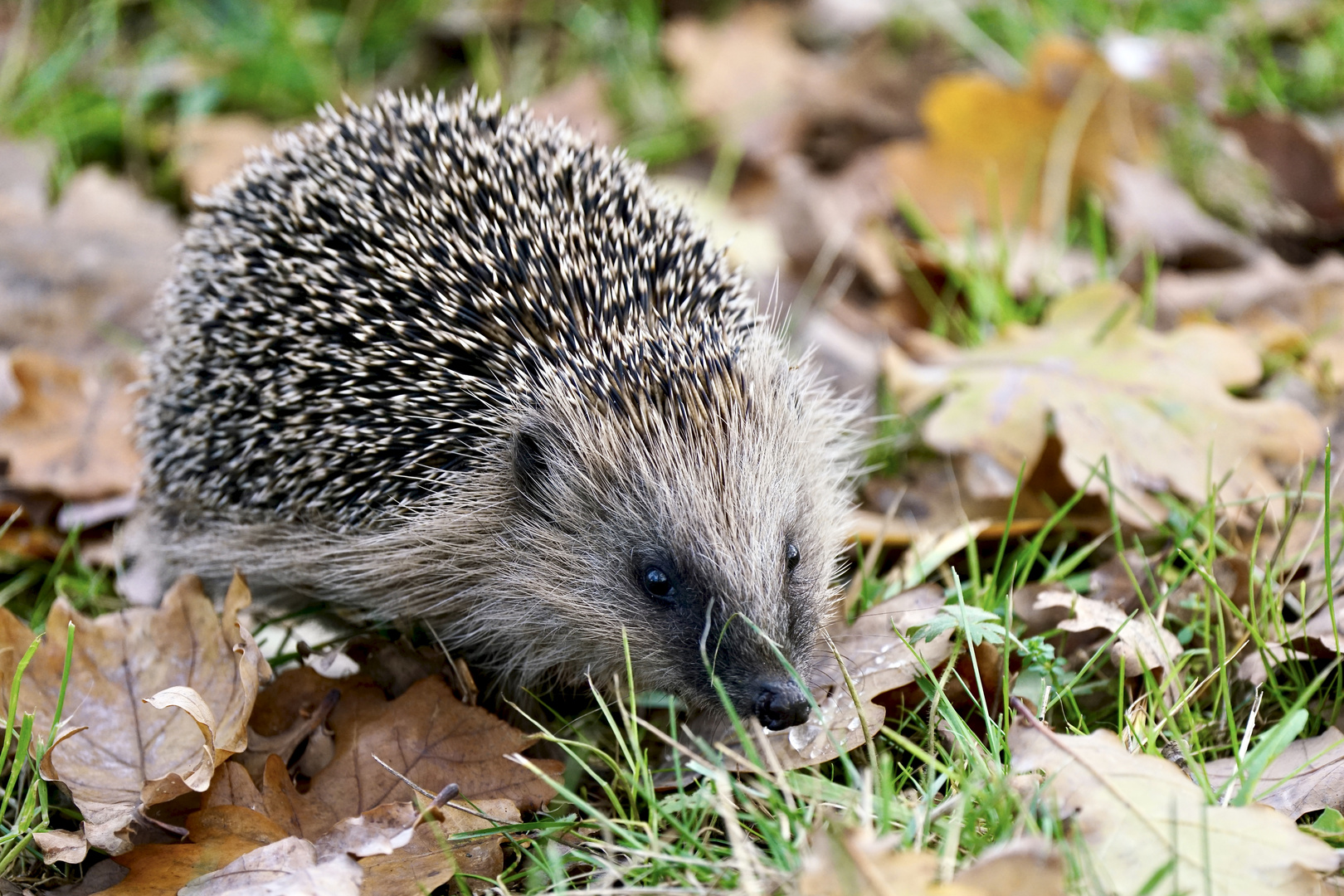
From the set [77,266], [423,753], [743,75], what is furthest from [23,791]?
[743,75]

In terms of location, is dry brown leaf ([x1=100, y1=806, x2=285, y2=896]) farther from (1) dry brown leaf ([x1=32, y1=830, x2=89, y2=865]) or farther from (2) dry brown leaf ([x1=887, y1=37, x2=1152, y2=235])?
(2) dry brown leaf ([x1=887, y1=37, x2=1152, y2=235])

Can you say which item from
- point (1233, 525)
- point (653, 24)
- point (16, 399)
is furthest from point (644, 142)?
point (1233, 525)

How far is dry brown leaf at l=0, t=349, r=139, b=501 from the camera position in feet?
14.5

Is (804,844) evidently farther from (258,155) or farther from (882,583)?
(258,155)

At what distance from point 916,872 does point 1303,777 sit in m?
1.17

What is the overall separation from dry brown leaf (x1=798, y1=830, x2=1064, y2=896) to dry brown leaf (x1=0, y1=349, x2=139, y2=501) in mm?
3314

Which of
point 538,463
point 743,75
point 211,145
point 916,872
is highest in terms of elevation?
point 743,75

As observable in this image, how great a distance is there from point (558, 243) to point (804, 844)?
6.23ft

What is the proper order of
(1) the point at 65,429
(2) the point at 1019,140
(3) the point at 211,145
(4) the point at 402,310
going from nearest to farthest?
1. (4) the point at 402,310
2. (1) the point at 65,429
3. (2) the point at 1019,140
4. (3) the point at 211,145

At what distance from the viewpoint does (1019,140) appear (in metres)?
5.84

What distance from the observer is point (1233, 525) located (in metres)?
3.57

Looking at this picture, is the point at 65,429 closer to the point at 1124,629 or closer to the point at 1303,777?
the point at 1124,629

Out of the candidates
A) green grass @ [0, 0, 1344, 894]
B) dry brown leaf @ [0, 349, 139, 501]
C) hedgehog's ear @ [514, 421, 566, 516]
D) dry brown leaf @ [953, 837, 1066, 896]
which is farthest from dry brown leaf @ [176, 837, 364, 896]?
dry brown leaf @ [0, 349, 139, 501]

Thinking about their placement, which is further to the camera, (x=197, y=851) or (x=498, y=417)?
(x=498, y=417)
